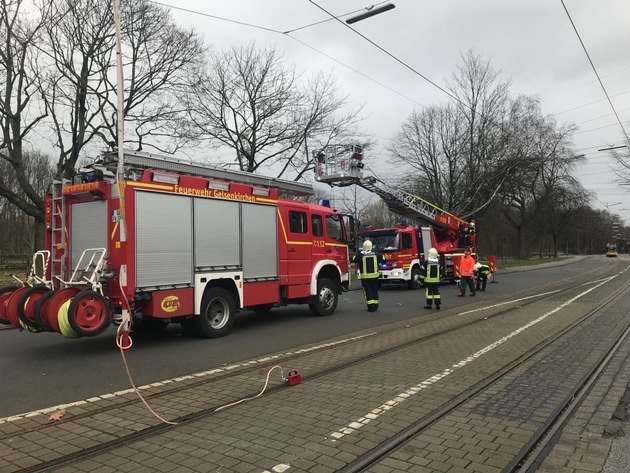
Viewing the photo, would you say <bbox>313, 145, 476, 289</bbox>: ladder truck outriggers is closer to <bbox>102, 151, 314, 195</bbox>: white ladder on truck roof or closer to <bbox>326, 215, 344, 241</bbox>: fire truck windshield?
<bbox>326, 215, 344, 241</bbox>: fire truck windshield

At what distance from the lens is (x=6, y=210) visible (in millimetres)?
41469

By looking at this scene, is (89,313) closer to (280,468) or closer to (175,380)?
(175,380)

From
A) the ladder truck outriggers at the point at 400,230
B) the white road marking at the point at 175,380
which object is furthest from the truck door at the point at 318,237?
the ladder truck outriggers at the point at 400,230

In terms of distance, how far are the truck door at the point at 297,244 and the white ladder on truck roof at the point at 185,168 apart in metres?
0.68

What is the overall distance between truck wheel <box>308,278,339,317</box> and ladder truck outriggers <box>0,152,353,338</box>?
1.40m

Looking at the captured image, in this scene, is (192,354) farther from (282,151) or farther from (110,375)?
(282,151)

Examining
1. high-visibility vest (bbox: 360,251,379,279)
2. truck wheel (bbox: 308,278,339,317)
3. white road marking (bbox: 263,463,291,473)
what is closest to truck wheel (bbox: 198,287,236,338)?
truck wheel (bbox: 308,278,339,317)

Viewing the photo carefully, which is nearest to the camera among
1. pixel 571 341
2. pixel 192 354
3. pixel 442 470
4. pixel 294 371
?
pixel 442 470

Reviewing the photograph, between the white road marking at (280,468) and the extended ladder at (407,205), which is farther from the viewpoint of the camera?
the extended ladder at (407,205)

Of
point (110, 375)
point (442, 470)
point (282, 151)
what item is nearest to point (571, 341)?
point (442, 470)

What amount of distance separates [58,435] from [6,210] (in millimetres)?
43512

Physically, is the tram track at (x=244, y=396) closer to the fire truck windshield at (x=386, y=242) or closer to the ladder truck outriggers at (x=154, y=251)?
the ladder truck outriggers at (x=154, y=251)

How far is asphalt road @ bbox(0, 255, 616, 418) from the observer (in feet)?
19.8

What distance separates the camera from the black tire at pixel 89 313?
7.25 m
